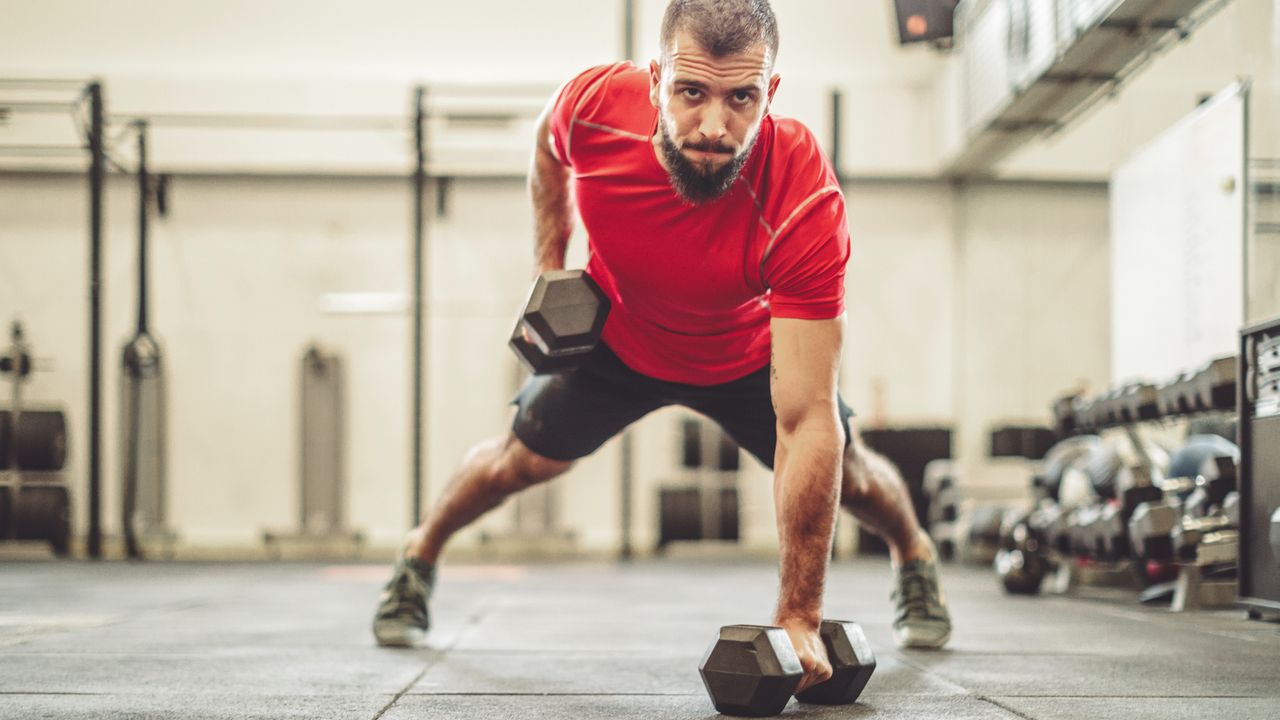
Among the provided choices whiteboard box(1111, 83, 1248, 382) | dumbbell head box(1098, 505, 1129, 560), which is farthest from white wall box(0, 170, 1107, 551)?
dumbbell head box(1098, 505, 1129, 560)

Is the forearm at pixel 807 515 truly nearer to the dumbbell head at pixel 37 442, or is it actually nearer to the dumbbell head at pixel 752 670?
A: the dumbbell head at pixel 752 670

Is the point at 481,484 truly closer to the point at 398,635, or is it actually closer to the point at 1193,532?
the point at 398,635

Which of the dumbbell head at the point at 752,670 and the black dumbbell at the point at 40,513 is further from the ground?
the dumbbell head at the point at 752,670

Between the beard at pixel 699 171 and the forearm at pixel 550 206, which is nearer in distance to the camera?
the beard at pixel 699 171

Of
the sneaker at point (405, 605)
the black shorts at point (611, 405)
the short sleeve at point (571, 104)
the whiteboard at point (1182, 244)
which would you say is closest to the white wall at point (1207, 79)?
the whiteboard at point (1182, 244)

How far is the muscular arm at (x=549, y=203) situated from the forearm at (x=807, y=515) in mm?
624

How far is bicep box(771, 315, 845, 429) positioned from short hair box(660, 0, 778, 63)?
39cm

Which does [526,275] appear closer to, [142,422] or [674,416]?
[674,416]

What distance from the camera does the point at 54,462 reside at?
21.7 ft

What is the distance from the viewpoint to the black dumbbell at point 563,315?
1.81 metres

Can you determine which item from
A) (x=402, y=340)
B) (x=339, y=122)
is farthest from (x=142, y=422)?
(x=339, y=122)

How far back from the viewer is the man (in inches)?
59.7

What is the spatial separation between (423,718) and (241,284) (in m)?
7.27

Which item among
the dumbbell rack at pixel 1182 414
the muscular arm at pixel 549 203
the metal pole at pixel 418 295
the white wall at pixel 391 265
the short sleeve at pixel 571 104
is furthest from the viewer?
the white wall at pixel 391 265
